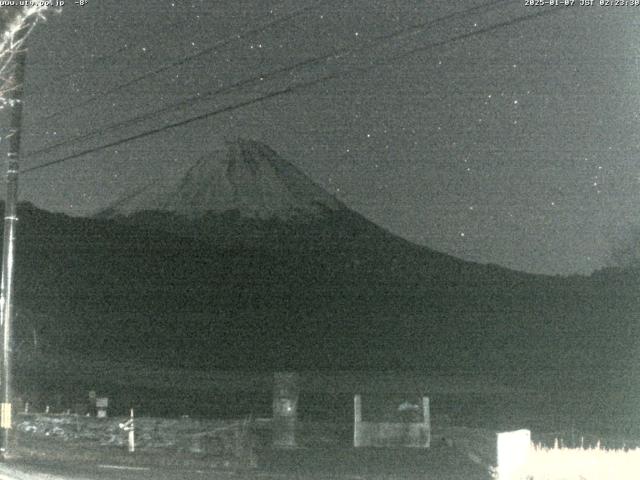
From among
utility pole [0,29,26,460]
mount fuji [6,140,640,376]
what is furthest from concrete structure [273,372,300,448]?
mount fuji [6,140,640,376]

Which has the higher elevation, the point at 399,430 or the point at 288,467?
the point at 399,430

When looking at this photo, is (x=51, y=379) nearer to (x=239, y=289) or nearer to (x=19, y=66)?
(x=19, y=66)

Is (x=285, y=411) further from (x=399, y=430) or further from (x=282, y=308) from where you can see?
(x=282, y=308)

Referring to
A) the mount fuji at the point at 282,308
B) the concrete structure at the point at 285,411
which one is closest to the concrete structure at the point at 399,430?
the concrete structure at the point at 285,411

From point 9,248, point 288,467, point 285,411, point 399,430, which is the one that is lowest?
point 288,467

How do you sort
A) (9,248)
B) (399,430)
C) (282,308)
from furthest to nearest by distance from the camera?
(282,308) < (399,430) < (9,248)

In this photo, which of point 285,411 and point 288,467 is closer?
point 288,467

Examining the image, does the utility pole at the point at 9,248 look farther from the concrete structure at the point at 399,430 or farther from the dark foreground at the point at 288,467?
the concrete structure at the point at 399,430

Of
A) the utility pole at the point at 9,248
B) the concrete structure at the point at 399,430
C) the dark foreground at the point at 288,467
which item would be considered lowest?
→ the dark foreground at the point at 288,467

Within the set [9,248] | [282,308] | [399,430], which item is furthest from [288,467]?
[282,308]

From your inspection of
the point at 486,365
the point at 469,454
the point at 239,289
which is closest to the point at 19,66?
the point at 469,454
